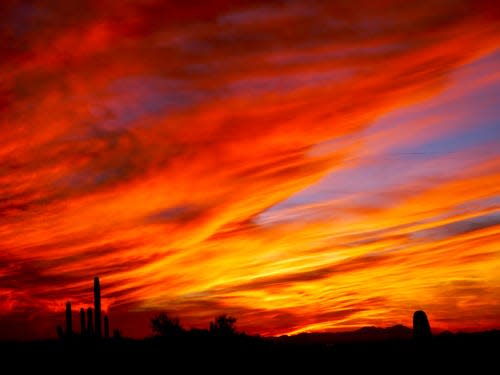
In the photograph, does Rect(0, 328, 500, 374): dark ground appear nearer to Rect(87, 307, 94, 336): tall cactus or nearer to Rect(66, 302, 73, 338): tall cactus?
Rect(66, 302, 73, 338): tall cactus

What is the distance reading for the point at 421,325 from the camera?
20.9m

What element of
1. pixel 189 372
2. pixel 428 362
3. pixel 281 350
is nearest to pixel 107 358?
pixel 189 372

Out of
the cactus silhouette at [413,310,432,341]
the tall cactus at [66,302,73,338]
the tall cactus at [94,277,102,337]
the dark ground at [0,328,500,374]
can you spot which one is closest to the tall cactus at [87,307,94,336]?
the tall cactus at [66,302,73,338]

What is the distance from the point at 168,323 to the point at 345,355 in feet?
72.9

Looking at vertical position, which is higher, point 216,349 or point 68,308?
point 68,308

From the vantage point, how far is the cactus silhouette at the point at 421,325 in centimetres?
2092

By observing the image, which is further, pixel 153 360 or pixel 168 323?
pixel 168 323

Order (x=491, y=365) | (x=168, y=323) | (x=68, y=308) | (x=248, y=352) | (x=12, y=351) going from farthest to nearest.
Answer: (x=168, y=323)
(x=68, y=308)
(x=12, y=351)
(x=248, y=352)
(x=491, y=365)

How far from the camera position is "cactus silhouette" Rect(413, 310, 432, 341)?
2092 cm

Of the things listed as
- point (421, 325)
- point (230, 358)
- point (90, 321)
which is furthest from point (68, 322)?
point (421, 325)

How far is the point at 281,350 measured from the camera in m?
32.7

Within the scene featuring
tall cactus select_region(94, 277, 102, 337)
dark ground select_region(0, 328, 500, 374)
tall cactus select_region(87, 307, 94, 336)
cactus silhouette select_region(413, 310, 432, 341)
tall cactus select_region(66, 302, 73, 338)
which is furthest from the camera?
tall cactus select_region(87, 307, 94, 336)

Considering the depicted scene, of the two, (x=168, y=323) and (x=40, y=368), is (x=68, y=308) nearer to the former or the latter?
(x=168, y=323)

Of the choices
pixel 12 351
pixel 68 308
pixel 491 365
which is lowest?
pixel 491 365
